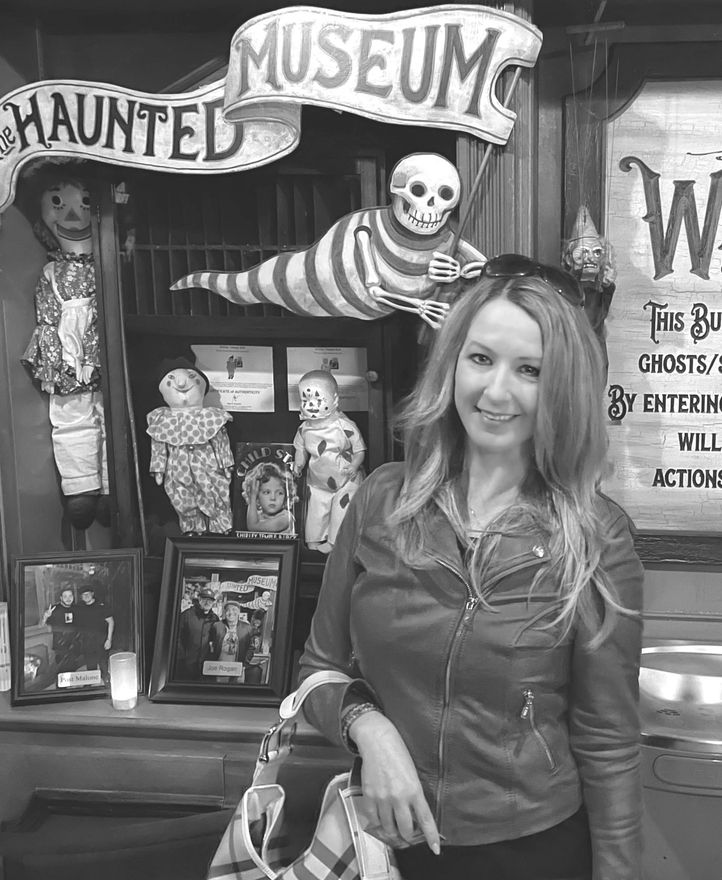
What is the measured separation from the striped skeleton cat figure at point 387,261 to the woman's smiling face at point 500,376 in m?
0.53

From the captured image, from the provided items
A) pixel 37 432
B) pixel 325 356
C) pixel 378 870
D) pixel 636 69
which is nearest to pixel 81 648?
pixel 37 432

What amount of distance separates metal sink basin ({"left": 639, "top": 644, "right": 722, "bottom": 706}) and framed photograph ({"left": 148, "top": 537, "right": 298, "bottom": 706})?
76 centimetres

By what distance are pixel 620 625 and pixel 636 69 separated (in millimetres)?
1213

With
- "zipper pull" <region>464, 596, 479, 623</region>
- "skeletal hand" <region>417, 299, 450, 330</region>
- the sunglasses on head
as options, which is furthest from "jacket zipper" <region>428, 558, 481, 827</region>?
"skeletal hand" <region>417, 299, 450, 330</region>

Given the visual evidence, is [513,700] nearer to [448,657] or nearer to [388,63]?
[448,657]

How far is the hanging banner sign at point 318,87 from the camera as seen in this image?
1.64 m

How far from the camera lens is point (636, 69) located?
5.98 ft

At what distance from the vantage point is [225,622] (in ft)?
6.45

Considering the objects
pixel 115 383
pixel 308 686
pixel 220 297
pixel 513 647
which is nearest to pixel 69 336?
pixel 115 383

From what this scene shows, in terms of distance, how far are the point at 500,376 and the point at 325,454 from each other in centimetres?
77

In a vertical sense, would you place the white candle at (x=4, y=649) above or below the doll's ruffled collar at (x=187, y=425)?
below

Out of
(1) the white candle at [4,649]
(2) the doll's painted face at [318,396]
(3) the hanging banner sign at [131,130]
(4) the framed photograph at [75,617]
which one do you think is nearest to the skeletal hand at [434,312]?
(2) the doll's painted face at [318,396]

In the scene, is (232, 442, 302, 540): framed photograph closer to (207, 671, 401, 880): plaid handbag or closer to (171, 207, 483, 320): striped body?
(171, 207, 483, 320): striped body

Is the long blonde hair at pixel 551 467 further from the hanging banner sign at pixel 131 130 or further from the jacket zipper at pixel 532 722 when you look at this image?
the hanging banner sign at pixel 131 130
